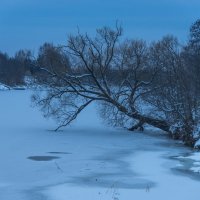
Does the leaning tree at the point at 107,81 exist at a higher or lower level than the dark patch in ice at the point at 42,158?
higher

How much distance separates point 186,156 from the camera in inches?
674

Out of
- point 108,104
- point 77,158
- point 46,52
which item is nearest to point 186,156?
point 77,158

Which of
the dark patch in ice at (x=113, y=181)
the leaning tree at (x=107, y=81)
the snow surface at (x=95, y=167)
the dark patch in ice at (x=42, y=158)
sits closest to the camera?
the snow surface at (x=95, y=167)

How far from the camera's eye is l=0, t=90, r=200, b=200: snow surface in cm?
1102

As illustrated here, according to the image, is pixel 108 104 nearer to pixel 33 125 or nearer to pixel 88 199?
pixel 33 125

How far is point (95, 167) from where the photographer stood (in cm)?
1435

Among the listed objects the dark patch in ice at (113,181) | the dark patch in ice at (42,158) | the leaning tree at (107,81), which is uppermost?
the leaning tree at (107,81)

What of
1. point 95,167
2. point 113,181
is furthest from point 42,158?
point 113,181

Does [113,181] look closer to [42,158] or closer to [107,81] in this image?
[42,158]

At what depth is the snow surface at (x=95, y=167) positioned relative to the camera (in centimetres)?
1102

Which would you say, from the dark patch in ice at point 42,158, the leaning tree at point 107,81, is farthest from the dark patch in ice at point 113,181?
the leaning tree at point 107,81

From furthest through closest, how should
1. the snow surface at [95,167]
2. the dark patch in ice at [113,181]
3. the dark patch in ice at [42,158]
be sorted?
the dark patch in ice at [42,158]
the dark patch in ice at [113,181]
the snow surface at [95,167]

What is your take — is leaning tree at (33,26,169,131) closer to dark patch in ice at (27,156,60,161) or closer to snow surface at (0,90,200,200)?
snow surface at (0,90,200,200)

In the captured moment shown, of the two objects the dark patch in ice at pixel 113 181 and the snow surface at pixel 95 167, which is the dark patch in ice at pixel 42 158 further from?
the dark patch in ice at pixel 113 181
